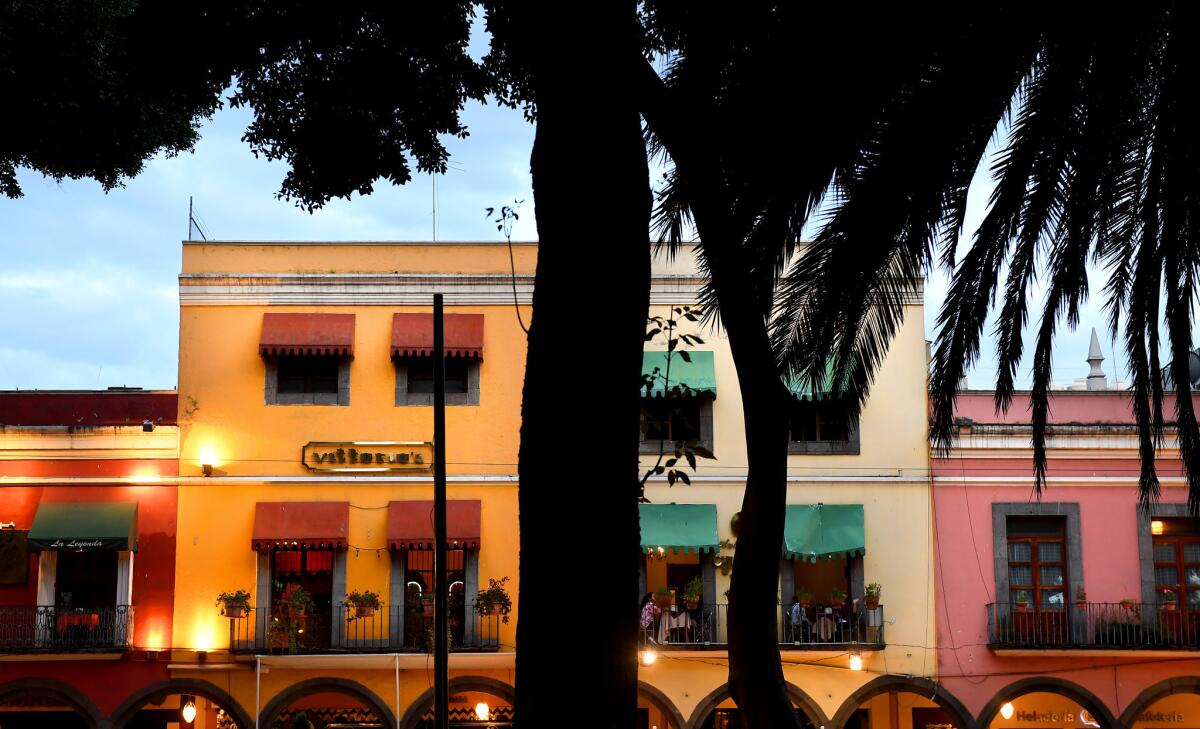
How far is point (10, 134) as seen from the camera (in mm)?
12453

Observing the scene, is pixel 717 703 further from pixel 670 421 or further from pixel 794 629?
pixel 670 421

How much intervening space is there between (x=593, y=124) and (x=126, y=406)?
20.1m

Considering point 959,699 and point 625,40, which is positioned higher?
point 625,40

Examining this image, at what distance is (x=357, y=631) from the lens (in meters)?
21.7

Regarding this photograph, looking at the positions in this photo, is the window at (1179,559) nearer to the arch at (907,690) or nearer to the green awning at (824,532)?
the arch at (907,690)

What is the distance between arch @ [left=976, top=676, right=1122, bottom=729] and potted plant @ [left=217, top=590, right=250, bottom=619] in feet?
37.2

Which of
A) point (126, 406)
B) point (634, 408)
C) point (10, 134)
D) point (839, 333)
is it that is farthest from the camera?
point (126, 406)

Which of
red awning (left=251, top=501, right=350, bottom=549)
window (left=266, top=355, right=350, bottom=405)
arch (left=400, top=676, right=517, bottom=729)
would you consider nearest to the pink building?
arch (left=400, top=676, right=517, bottom=729)

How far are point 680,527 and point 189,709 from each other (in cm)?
807

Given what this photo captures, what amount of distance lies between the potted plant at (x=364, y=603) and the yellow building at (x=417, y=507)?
66 millimetres

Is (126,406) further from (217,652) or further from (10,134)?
(10,134)

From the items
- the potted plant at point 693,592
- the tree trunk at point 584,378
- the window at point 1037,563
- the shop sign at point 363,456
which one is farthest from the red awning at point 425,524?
the tree trunk at point 584,378

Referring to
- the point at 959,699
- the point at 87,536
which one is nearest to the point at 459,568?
the point at 87,536

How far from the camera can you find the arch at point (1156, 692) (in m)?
21.7
